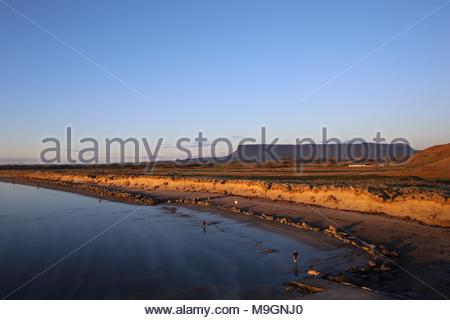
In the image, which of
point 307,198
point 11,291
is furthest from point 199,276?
point 307,198

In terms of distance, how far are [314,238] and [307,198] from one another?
31.3 ft

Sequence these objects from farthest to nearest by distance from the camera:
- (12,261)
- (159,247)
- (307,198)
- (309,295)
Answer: (307,198) < (159,247) < (12,261) < (309,295)

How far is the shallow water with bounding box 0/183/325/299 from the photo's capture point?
35.6ft

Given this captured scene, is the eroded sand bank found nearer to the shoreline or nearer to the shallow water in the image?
the shoreline

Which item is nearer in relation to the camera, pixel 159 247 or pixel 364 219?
pixel 159 247

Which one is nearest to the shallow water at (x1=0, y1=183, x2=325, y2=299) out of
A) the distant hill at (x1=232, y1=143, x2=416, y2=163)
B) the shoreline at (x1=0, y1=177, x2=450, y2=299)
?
the shoreline at (x1=0, y1=177, x2=450, y2=299)

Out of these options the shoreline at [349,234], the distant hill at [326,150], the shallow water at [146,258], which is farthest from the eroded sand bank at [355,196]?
the distant hill at [326,150]

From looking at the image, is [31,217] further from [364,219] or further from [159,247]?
[364,219]

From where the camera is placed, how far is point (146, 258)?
14.5 meters

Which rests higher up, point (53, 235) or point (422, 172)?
point (422, 172)

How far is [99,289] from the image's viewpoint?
1102 centimetres

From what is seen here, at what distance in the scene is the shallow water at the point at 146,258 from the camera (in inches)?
428

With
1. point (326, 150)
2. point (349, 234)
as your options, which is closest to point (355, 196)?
point (349, 234)

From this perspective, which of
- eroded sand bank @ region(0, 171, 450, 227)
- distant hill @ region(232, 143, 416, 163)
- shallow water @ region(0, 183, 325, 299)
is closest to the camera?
shallow water @ region(0, 183, 325, 299)
